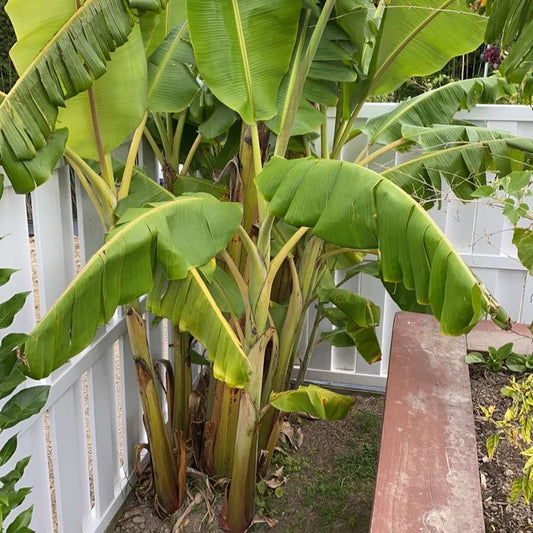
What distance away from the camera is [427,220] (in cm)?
161

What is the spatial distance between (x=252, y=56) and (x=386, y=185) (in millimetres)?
694

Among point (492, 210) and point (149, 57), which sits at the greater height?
point (149, 57)

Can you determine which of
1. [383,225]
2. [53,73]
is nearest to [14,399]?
[53,73]

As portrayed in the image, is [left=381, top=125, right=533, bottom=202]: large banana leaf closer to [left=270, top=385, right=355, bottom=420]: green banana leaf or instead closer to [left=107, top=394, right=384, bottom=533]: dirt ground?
[left=270, top=385, right=355, bottom=420]: green banana leaf

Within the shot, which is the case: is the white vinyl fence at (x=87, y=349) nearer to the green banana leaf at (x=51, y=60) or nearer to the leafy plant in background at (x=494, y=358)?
the green banana leaf at (x=51, y=60)

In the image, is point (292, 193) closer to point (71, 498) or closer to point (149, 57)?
point (149, 57)

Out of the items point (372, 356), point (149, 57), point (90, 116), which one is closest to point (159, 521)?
point (372, 356)

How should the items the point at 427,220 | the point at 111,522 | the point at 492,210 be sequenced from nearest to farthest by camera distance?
the point at 427,220
the point at 111,522
the point at 492,210

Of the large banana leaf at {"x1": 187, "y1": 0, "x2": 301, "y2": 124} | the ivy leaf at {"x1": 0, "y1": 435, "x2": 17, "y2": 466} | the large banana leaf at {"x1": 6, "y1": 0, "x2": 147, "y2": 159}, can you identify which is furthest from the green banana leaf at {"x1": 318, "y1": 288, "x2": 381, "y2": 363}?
the ivy leaf at {"x1": 0, "y1": 435, "x2": 17, "y2": 466}

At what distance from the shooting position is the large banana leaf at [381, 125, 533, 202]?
238 centimetres

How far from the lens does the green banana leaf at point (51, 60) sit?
1.47 metres

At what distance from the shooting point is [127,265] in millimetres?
1644

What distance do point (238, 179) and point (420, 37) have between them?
95 cm

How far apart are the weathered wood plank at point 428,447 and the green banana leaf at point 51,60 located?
1266mm
